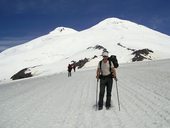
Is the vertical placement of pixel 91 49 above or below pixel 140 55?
above

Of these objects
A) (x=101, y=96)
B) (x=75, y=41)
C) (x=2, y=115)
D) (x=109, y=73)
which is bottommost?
(x=2, y=115)

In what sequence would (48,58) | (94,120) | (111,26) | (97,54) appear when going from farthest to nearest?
(111,26) < (48,58) < (97,54) < (94,120)

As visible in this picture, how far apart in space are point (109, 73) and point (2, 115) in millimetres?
4914

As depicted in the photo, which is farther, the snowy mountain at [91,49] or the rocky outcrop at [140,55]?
the snowy mountain at [91,49]

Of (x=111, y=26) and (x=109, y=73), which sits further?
(x=111, y=26)

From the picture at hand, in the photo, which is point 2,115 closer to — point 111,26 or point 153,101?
point 153,101

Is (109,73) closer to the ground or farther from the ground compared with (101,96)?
farther from the ground

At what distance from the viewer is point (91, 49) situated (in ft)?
324

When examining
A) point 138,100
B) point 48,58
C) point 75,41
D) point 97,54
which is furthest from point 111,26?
point 138,100

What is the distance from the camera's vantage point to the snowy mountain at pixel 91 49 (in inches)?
3337

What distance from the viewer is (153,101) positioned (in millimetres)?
11828

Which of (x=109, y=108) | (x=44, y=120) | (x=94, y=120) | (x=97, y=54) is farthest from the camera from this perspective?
(x=97, y=54)

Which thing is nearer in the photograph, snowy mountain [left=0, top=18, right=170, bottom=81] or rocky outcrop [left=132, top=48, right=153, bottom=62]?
rocky outcrop [left=132, top=48, right=153, bottom=62]

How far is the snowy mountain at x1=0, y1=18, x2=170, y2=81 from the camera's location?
278 ft
